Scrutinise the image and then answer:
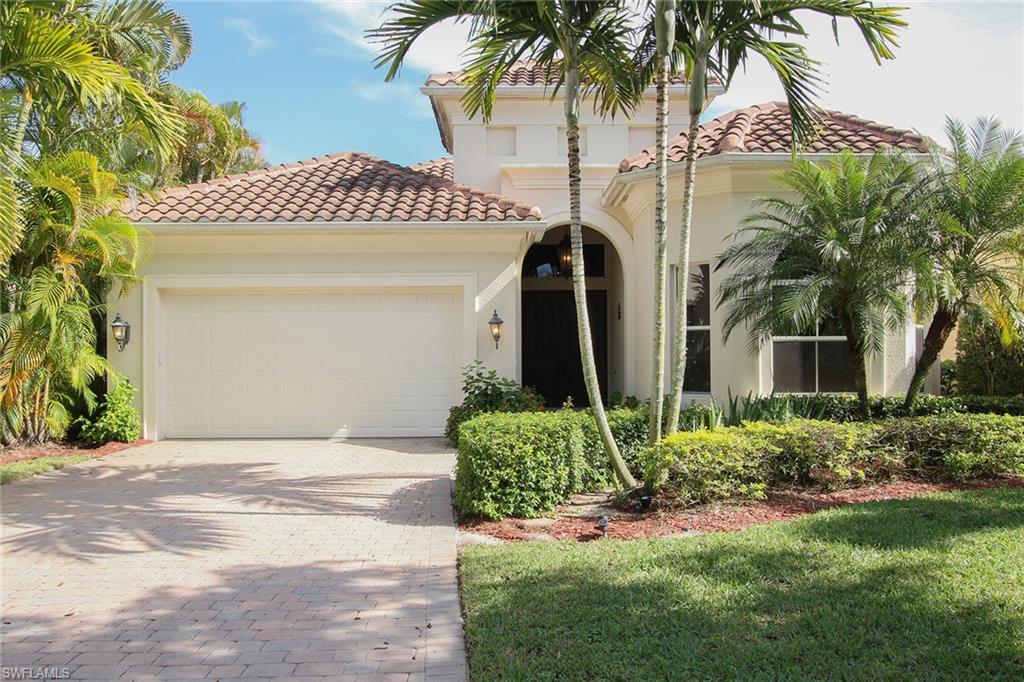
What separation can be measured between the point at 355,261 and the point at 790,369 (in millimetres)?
7205

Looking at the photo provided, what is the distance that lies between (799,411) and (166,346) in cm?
1012

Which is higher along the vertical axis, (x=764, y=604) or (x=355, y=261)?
(x=355, y=261)

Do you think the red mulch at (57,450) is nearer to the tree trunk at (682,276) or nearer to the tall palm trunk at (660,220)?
the tall palm trunk at (660,220)

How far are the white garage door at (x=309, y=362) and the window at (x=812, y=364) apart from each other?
17.1 feet

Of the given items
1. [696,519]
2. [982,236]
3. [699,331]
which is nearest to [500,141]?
A: [699,331]

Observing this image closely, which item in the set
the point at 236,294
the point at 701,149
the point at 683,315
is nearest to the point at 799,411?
the point at 683,315

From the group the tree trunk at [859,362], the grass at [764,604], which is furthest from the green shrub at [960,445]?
the grass at [764,604]

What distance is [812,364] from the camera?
32.8ft

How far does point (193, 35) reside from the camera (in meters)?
14.7

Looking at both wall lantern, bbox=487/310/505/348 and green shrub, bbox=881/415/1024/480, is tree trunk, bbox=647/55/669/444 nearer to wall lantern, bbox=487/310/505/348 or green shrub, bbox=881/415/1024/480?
green shrub, bbox=881/415/1024/480

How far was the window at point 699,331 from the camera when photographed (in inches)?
404

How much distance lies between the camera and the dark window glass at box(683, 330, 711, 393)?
10.2 m

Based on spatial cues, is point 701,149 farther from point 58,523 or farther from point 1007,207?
point 58,523

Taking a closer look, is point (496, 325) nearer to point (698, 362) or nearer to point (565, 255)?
point (698, 362)
